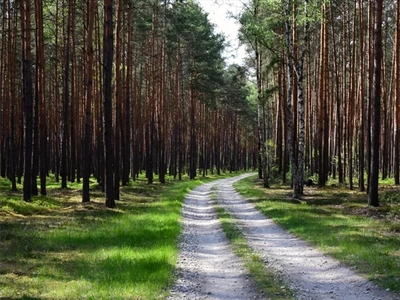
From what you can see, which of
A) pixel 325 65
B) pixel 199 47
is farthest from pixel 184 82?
pixel 325 65

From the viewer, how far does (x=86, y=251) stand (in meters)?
10.3

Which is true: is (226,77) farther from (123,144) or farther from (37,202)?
(37,202)

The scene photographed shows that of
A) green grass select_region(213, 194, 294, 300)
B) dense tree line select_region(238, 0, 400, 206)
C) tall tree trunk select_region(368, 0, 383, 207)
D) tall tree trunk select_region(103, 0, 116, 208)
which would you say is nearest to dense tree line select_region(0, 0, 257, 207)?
tall tree trunk select_region(103, 0, 116, 208)

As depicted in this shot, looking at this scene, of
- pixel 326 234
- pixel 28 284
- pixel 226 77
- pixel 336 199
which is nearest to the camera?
pixel 28 284

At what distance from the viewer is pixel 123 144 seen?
28.7m

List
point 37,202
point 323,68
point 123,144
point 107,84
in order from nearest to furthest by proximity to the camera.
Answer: point 107,84 → point 37,202 → point 323,68 → point 123,144

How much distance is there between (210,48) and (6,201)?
30853mm

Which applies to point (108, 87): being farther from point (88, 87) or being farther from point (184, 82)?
point (184, 82)

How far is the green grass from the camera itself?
23.5 ft

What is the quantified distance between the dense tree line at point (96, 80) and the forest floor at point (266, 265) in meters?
7.16

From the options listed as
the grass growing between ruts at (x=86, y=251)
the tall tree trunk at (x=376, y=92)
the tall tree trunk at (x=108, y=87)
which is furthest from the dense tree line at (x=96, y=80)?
the tall tree trunk at (x=376, y=92)

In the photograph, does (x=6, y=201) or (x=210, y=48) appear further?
(x=210, y=48)

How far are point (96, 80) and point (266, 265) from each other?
73.7 feet

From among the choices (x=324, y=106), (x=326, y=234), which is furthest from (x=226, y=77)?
(x=326, y=234)
